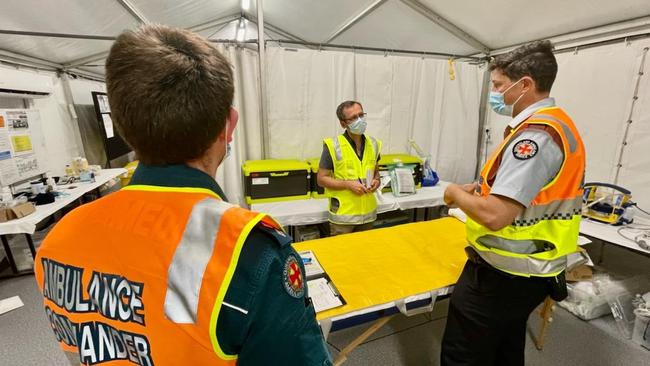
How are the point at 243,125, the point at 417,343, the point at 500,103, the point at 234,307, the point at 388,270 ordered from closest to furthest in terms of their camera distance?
the point at 234,307
the point at 500,103
the point at 388,270
the point at 417,343
the point at 243,125

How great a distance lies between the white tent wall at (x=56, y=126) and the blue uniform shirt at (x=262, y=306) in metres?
3.96

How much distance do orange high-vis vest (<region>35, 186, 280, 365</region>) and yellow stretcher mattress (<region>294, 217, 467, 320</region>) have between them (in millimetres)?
840

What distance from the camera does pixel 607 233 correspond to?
7.20 ft

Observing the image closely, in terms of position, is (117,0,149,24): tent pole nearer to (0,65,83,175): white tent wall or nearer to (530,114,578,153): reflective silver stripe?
(0,65,83,175): white tent wall

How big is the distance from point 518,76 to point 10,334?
3326mm

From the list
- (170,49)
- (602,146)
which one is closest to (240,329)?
(170,49)

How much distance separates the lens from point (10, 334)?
1985mm

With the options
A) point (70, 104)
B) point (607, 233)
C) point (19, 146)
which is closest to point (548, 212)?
point (607, 233)

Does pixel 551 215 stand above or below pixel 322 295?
above

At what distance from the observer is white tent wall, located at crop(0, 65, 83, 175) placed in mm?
3361

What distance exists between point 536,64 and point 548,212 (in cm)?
57

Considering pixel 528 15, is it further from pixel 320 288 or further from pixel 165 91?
pixel 165 91

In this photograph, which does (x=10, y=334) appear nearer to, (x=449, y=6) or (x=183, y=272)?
(x=183, y=272)

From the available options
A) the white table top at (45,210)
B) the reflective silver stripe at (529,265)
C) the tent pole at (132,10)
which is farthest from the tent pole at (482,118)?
the white table top at (45,210)
